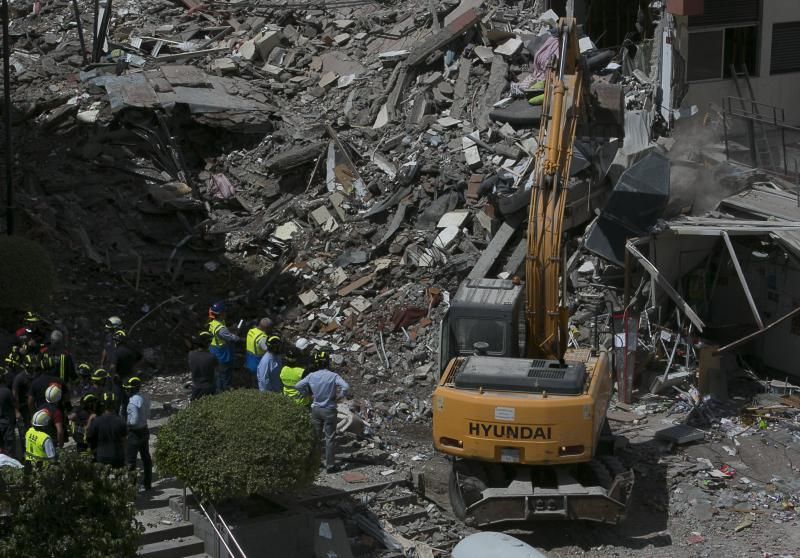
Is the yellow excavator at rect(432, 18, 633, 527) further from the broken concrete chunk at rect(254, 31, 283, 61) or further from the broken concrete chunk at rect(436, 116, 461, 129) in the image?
the broken concrete chunk at rect(254, 31, 283, 61)

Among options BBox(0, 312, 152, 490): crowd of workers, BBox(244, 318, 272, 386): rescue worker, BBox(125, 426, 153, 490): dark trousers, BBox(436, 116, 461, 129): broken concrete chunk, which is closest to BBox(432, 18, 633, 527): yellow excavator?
BBox(244, 318, 272, 386): rescue worker

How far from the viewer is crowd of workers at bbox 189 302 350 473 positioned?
13672 mm

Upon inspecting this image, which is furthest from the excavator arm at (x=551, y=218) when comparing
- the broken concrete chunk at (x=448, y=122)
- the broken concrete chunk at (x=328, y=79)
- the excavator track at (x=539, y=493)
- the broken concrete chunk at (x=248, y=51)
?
the broken concrete chunk at (x=248, y=51)

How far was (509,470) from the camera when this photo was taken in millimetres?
13555

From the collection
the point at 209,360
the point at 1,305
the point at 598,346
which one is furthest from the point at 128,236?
the point at 598,346

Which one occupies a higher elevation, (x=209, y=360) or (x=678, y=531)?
(x=209, y=360)

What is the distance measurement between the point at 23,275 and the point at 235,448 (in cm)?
684

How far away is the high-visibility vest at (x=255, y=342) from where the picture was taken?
14875mm

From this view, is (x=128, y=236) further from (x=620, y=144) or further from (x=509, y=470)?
(x=509, y=470)

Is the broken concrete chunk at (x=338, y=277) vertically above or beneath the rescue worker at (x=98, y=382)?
beneath

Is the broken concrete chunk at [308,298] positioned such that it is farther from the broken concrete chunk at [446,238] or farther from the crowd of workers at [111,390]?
the crowd of workers at [111,390]

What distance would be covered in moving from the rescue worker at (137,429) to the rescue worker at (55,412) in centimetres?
71

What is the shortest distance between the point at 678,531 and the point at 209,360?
5.75m

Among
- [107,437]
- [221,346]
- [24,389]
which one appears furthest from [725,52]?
[107,437]
